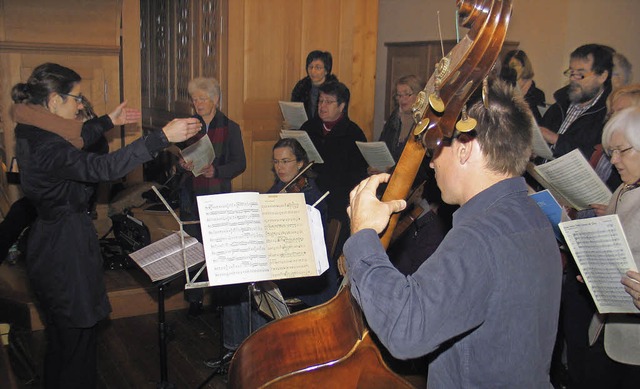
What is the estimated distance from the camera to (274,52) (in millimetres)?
5238

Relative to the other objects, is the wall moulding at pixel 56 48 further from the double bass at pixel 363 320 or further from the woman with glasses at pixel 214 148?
the double bass at pixel 363 320

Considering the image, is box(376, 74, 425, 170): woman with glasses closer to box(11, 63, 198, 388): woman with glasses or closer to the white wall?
the white wall

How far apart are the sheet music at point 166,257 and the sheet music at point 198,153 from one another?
0.92 m

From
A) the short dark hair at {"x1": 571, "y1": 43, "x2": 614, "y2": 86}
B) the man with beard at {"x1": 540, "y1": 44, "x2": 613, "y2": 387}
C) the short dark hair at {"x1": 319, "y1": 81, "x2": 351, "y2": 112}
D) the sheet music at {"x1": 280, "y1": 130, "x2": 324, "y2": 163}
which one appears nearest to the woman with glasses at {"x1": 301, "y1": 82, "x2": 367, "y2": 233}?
the short dark hair at {"x1": 319, "y1": 81, "x2": 351, "y2": 112}

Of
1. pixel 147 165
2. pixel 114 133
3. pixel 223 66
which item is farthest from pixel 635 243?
pixel 147 165

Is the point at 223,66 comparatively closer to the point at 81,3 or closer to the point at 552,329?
the point at 81,3

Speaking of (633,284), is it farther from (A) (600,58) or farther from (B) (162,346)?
(B) (162,346)

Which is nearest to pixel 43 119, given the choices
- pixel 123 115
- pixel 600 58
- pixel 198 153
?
pixel 123 115

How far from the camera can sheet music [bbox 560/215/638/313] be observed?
6.50 feet

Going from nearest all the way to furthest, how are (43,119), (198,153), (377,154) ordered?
(43,119) < (198,153) < (377,154)

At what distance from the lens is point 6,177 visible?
4.71m

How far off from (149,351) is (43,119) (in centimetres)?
177

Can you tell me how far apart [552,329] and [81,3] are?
4.76 meters

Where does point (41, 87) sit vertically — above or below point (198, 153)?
above
